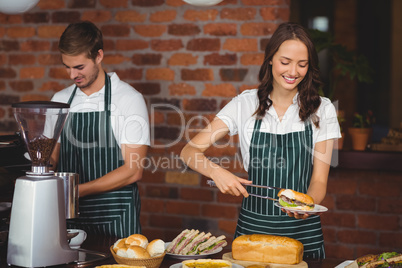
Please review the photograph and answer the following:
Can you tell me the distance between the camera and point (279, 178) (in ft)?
7.84

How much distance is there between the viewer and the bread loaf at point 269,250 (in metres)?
1.86

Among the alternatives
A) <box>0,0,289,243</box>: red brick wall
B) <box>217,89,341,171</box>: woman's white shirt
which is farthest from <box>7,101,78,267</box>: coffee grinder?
<box>0,0,289,243</box>: red brick wall

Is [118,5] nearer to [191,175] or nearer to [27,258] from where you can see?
[191,175]

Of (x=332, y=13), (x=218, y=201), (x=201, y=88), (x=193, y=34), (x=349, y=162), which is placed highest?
(x=332, y=13)

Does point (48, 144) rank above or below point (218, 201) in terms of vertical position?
above

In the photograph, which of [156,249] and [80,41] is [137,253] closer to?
[156,249]

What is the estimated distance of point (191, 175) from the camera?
3389 mm

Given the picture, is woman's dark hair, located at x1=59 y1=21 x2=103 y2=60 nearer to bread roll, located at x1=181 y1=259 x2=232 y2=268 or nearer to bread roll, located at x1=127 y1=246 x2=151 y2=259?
bread roll, located at x1=127 y1=246 x2=151 y2=259

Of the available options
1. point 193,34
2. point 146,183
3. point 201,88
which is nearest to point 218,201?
point 146,183

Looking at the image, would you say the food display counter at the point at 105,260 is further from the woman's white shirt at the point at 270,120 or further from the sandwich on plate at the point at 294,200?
the woman's white shirt at the point at 270,120

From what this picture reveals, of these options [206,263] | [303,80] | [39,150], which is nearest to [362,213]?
[303,80]

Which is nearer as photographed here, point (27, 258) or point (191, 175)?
point (27, 258)

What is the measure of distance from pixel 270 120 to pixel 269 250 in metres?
0.74

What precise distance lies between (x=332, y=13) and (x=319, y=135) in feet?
16.1
